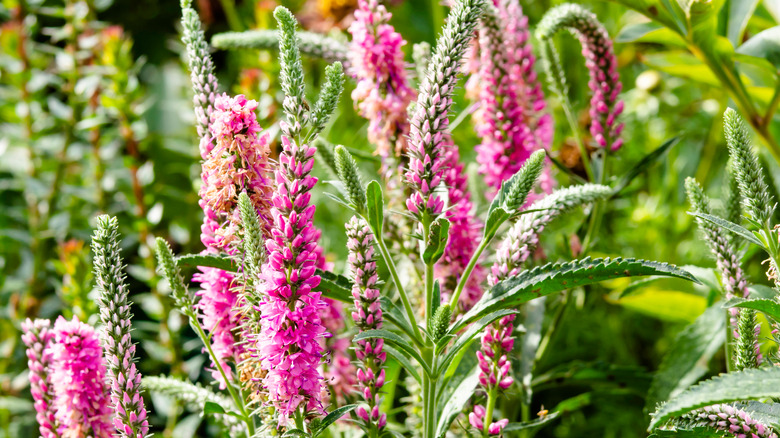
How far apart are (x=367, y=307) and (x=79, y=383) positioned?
0.88ft

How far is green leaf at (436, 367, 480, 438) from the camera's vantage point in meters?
0.56

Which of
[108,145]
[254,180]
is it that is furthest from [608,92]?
[108,145]

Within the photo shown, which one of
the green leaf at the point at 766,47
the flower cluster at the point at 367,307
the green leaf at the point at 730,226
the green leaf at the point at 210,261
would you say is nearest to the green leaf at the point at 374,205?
the flower cluster at the point at 367,307

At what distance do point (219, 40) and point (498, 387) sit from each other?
1.69ft

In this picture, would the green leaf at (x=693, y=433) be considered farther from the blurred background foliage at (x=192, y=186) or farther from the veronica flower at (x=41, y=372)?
the veronica flower at (x=41, y=372)

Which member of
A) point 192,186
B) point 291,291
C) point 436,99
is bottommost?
point 291,291

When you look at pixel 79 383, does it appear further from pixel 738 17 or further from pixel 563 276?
pixel 738 17

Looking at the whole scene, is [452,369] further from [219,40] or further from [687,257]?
[687,257]

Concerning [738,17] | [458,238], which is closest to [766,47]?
[738,17]

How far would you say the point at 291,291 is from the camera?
0.49m

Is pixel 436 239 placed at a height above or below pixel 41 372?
above

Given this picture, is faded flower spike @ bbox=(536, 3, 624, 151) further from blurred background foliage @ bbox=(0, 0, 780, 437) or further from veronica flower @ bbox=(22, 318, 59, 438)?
veronica flower @ bbox=(22, 318, 59, 438)

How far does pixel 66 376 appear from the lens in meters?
0.60

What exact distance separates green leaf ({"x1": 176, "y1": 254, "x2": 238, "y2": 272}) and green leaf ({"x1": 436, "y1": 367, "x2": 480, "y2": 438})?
0.21 metres
